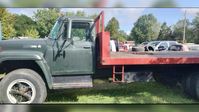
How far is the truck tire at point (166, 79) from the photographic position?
3739mm

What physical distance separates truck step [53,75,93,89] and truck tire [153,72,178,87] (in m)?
→ 0.85

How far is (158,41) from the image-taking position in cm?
296

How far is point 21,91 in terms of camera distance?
3.16m

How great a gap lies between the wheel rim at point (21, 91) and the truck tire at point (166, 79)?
59.4 inches

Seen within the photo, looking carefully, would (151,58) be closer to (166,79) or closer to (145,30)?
(166,79)

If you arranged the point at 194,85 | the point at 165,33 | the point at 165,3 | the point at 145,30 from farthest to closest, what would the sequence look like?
the point at 194,85 → the point at 165,33 → the point at 145,30 → the point at 165,3

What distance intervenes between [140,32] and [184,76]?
141 cm

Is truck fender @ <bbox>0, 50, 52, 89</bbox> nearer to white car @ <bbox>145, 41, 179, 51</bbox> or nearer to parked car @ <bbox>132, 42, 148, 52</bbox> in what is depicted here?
parked car @ <bbox>132, 42, 148, 52</bbox>

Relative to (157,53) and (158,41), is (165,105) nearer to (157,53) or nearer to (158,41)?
(158,41)


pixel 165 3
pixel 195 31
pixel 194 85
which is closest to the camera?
pixel 165 3

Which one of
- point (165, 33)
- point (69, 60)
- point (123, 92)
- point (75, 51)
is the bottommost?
point (123, 92)

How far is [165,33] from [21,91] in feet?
5.29

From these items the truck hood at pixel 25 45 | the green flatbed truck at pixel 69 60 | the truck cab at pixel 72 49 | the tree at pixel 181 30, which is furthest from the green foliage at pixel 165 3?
the truck cab at pixel 72 49

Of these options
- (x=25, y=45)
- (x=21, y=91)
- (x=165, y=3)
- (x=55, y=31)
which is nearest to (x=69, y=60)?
(x=55, y=31)
